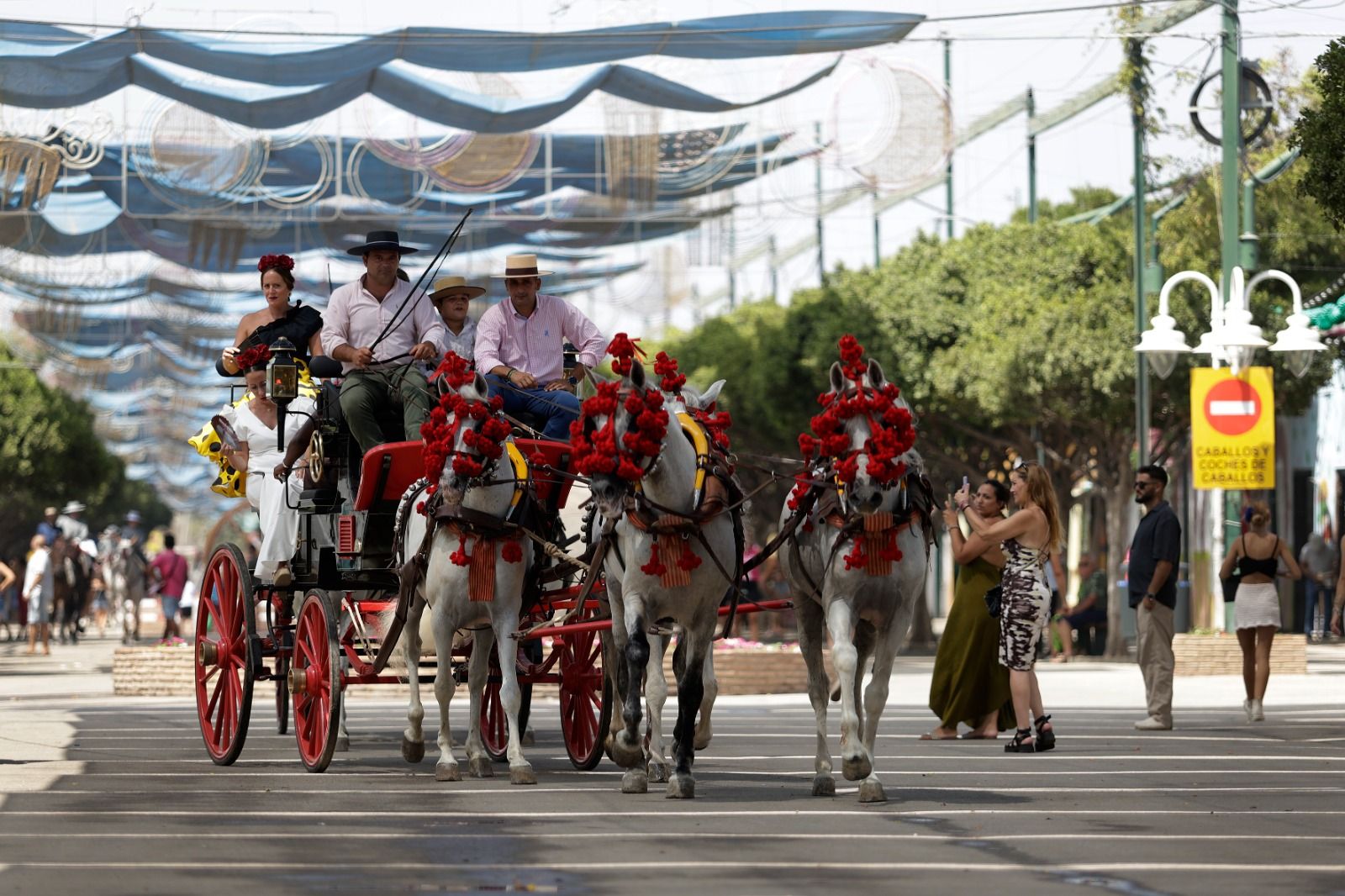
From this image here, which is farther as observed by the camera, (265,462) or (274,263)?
(265,462)

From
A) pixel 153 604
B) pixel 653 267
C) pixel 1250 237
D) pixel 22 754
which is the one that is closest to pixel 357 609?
pixel 22 754

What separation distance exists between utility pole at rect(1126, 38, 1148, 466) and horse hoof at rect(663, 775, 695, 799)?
17.8 meters

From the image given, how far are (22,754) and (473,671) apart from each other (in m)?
3.82

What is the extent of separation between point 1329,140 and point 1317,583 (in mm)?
26433

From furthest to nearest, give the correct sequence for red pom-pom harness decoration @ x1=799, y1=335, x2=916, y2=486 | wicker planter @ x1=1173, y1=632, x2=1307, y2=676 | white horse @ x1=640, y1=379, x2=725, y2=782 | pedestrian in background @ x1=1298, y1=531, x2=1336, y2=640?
pedestrian in background @ x1=1298, y1=531, x2=1336, y2=640
wicker planter @ x1=1173, y1=632, x2=1307, y2=676
white horse @ x1=640, y1=379, x2=725, y2=782
red pom-pom harness decoration @ x1=799, y1=335, x2=916, y2=486

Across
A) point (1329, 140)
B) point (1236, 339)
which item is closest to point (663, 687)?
point (1329, 140)

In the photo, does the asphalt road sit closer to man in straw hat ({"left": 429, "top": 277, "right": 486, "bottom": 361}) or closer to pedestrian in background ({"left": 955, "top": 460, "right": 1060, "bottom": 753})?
pedestrian in background ({"left": 955, "top": 460, "right": 1060, "bottom": 753})

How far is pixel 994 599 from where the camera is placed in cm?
1695

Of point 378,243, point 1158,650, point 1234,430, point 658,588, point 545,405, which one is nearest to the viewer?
point 658,588

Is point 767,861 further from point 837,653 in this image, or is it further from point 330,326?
point 330,326

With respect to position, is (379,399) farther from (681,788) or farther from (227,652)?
(681,788)

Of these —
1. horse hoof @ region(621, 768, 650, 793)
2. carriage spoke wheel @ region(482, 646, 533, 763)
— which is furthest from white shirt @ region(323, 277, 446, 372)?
horse hoof @ region(621, 768, 650, 793)

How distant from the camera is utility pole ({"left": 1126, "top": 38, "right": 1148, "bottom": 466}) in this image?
29.4 m

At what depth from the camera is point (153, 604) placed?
5384 centimetres
